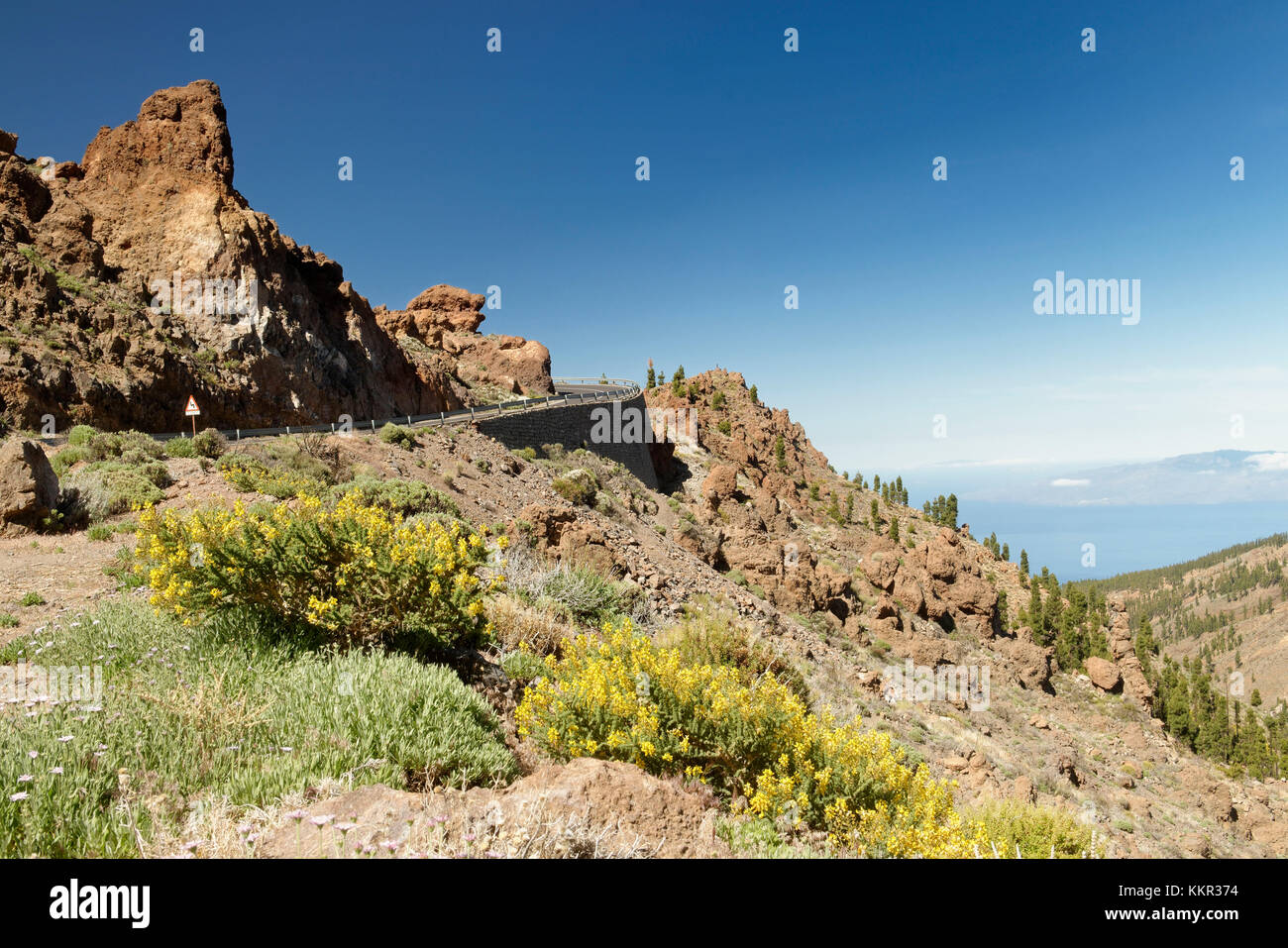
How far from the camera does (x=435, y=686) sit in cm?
466

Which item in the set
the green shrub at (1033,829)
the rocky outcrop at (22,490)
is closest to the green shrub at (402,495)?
the rocky outcrop at (22,490)

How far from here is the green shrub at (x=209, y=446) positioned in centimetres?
1566

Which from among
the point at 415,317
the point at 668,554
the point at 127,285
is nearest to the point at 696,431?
the point at 415,317

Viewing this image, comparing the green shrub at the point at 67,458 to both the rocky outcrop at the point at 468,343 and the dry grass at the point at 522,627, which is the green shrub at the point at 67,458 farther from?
the rocky outcrop at the point at 468,343

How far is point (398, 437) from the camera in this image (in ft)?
71.8

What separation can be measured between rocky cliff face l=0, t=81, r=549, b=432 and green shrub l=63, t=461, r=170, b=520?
672 centimetres

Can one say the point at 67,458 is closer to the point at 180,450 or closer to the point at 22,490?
the point at 180,450

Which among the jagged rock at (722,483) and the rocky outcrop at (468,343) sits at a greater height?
the rocky outcrop at (468,343)

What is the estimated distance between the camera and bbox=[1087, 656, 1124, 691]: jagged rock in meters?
36.8

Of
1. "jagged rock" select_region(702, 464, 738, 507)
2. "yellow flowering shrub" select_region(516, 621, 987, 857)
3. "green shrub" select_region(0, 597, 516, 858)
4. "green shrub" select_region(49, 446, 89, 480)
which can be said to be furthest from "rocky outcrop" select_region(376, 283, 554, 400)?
"yellow flowering shrub" select_region(516, 621, 987, 857)

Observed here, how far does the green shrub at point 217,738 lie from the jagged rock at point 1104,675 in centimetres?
4280
